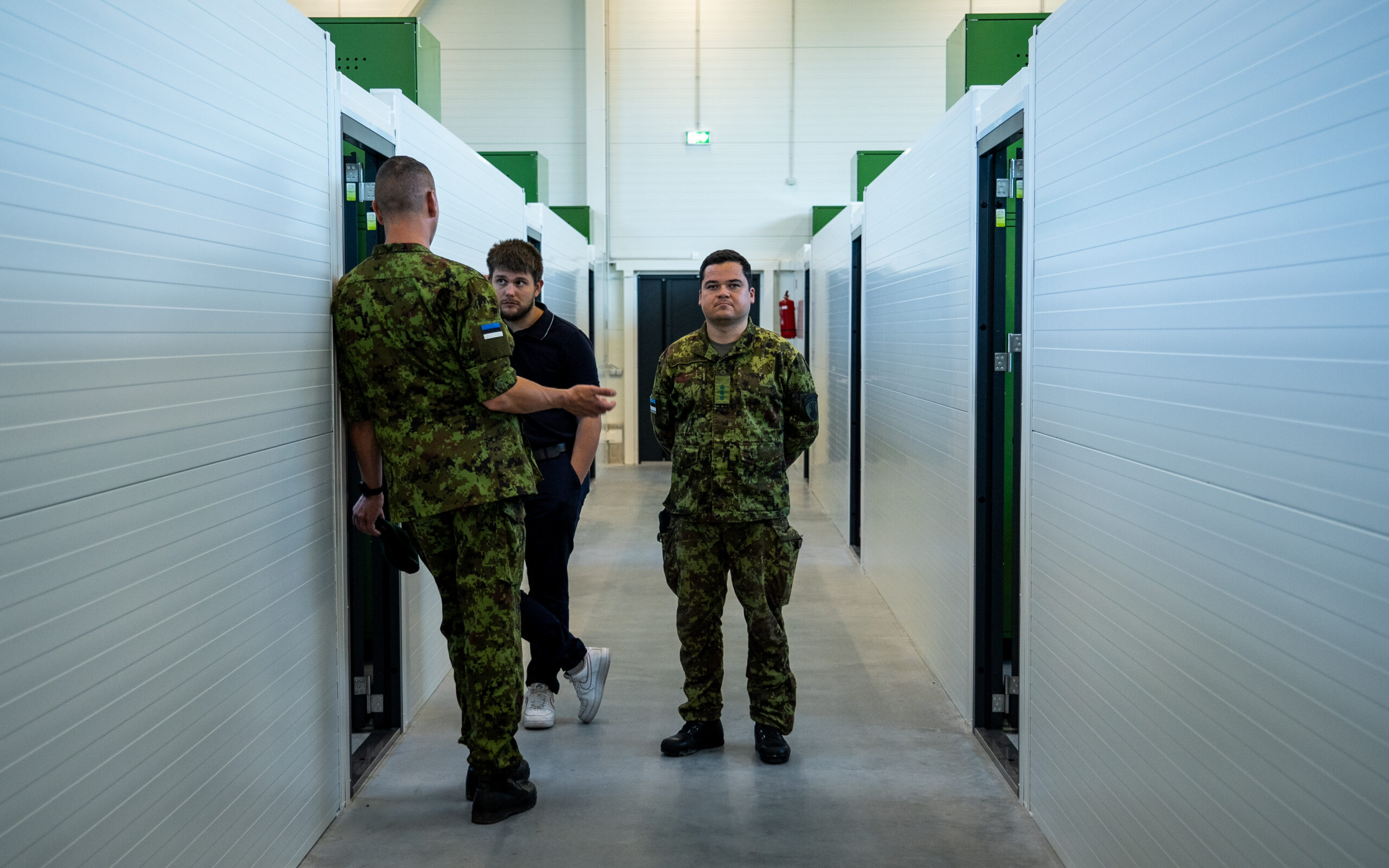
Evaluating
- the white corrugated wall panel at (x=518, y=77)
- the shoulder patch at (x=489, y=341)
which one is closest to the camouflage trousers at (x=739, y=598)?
the shoulder patch at (x=489, y=341)

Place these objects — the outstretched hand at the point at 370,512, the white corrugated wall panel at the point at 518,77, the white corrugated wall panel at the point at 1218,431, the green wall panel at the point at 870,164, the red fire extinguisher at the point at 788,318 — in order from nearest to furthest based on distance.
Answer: the white corrugated wall panel at the point at 1218,431 → the outstretched hand at the point at 370,512 → the green wall panel at the point at 870,164 → the red fire extinguisher at the point at 788,318 → the white corrugated wall panel at the point at 518,77

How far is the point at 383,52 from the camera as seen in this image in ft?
14.6

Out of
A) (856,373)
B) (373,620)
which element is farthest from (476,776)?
(856,373)

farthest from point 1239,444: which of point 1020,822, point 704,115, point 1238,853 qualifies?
point 704,115

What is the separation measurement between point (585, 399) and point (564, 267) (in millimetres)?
5418

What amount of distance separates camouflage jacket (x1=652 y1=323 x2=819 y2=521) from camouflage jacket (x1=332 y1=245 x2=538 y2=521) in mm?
700

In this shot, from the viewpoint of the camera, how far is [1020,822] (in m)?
2.95

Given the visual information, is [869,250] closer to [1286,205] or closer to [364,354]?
[364,354]

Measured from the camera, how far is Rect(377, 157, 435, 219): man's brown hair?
2.72 m

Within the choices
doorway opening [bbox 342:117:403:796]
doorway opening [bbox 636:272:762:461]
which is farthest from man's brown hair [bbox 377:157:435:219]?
doorway opening [bbox 636:272:762:461]

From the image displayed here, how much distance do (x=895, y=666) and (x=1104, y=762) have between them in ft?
6.75

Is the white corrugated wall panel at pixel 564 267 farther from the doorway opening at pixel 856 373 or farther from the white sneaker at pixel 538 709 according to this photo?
the white sneaker at pixel 538 709

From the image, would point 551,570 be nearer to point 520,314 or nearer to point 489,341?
point 520,314

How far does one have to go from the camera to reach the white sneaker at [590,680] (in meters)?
3.70
